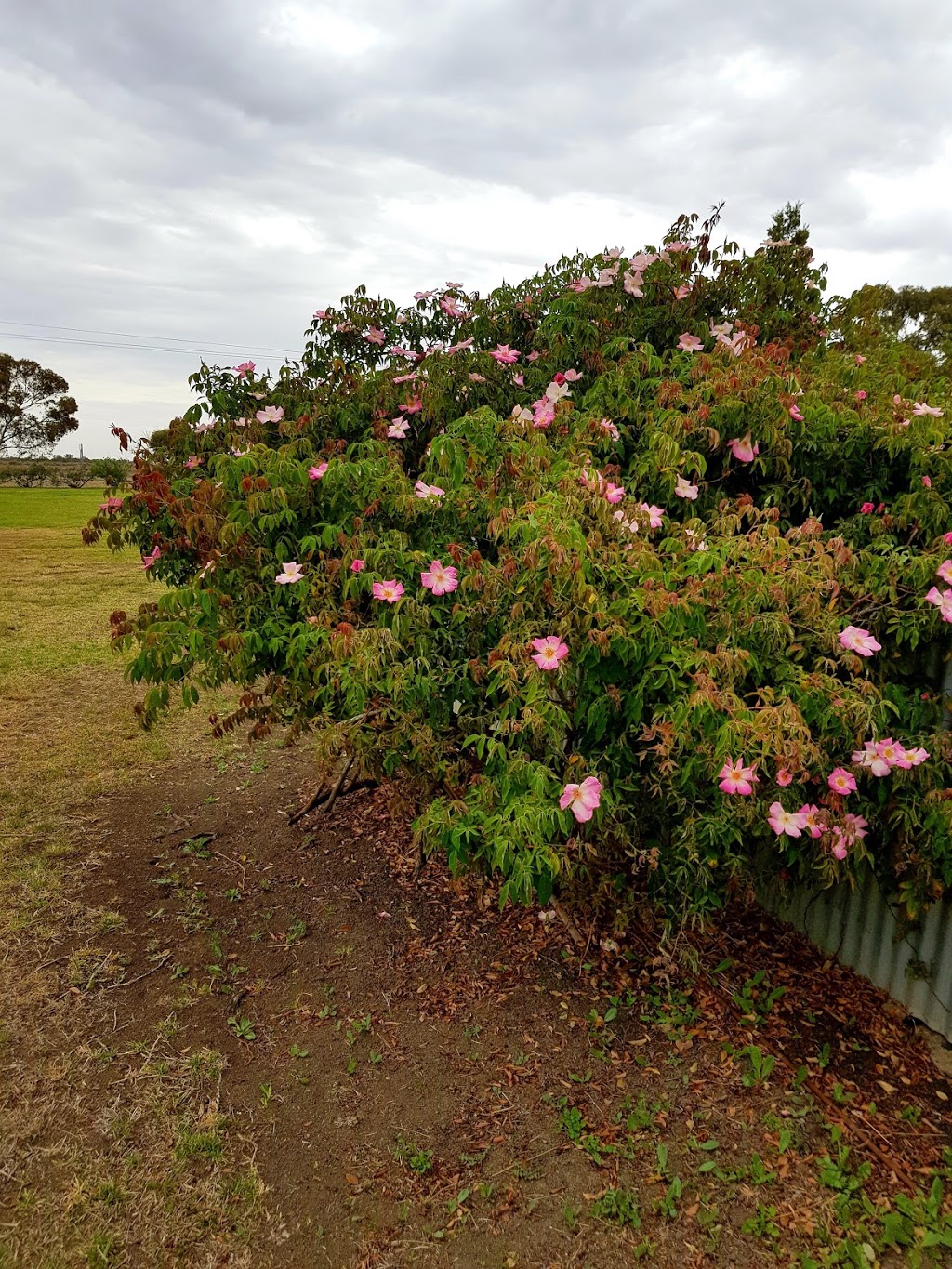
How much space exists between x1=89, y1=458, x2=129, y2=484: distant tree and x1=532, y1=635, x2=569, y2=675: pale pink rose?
5.58 ft

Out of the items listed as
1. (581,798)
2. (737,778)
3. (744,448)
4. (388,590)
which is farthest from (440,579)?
(744,448)

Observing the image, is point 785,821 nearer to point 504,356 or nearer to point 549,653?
point 549,653

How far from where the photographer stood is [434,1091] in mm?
2188

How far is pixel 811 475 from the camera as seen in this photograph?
2570 millimetres

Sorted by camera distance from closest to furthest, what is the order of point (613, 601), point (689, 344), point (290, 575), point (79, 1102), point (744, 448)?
point (613, 601) → point (79, 1102) → point (290, 575) → point (744, 448) → point (689, 344)

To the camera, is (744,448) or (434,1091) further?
(744,448)

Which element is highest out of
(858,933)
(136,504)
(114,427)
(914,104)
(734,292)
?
(914,104)

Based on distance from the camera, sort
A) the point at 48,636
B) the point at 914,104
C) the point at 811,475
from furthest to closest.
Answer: the point at 48,636 < the point at 914,104 < the point at 811,475

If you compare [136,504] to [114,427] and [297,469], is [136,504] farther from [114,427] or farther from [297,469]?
[297,469]

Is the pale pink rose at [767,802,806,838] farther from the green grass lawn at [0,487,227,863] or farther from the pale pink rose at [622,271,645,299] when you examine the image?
the green grass lawn at [0,487,227,863]

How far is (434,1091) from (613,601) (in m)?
1.53

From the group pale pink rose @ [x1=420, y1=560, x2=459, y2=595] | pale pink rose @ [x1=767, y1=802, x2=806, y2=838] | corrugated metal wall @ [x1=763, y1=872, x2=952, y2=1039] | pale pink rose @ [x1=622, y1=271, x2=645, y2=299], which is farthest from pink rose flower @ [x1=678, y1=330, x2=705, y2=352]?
corrugated metal wall @ [x1=763, y1=872, x2=952, y2=1039]

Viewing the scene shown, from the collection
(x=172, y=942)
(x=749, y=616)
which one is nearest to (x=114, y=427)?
(x=172, y=942)

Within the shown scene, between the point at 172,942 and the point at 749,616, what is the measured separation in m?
2.47
